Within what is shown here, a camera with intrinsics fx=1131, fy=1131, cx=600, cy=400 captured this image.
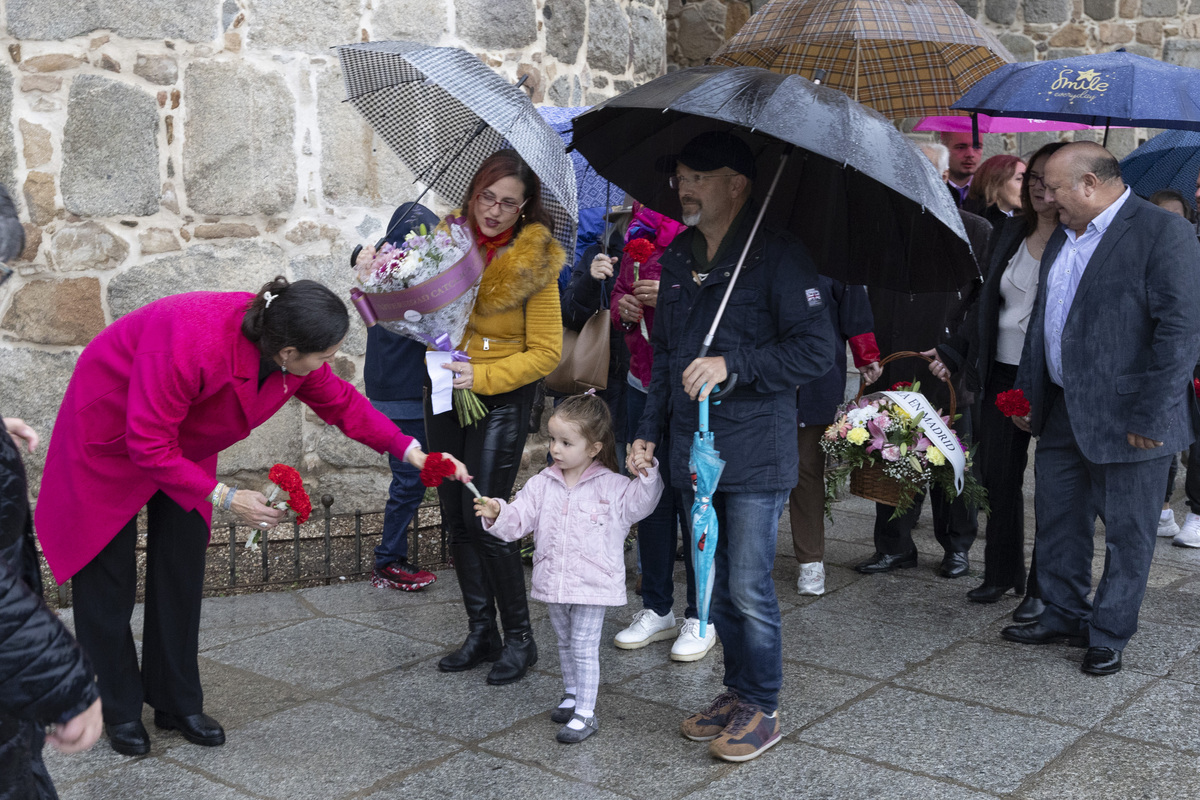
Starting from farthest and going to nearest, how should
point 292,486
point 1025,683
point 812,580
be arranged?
point 812,580 → point 1025,683 → point 292,486

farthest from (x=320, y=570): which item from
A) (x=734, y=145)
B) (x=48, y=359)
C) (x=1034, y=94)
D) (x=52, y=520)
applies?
(x=1034, y=94)

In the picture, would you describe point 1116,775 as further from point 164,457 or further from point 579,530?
point 164,457

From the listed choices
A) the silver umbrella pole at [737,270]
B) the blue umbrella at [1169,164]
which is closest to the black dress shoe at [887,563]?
the silver umbrella pole at [737,270]

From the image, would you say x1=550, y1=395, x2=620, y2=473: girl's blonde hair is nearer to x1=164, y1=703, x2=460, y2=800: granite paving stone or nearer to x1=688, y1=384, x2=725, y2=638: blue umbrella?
x1=688, y1=384, x2=725, y2=638: blue umbrella

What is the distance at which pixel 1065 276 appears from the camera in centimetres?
442

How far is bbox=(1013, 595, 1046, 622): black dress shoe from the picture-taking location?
4828 millimetres

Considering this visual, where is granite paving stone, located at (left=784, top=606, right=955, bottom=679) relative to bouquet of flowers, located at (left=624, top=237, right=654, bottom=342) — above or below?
below

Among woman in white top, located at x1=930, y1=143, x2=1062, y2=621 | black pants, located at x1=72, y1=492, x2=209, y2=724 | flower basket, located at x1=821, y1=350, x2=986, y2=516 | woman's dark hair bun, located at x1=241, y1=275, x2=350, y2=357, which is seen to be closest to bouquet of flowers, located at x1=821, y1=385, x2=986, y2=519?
flower basket, located at x1=821, y1=350, x2=986, y2=516

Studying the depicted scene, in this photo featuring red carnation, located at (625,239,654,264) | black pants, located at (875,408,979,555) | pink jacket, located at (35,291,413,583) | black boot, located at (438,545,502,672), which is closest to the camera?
pink jacket, located at (35,291,413,583)

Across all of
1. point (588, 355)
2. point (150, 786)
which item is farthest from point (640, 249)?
point (150, 786)

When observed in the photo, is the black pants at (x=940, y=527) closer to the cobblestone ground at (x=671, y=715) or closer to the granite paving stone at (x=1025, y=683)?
the cobblestone ground at (x=671, y=715)

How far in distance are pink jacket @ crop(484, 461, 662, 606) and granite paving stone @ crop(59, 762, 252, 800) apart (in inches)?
44.5

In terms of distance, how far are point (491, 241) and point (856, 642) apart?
221 cm

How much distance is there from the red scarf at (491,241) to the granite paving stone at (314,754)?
168 cm
